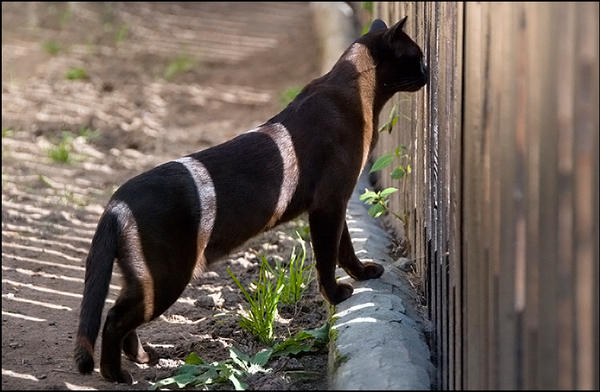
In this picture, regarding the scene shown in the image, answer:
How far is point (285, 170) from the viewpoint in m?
4.02

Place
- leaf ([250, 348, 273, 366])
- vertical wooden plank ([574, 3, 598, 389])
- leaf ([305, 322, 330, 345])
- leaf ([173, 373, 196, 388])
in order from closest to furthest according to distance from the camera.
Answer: vertical wooden plank ([574, 3, 598, 389]), leaf ([173, 373, 196, 388]), leaf ([250, 348, 273, 366]), leaf ([305, 322, 330, 345])

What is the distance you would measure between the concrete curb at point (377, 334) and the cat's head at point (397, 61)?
2.95 feet

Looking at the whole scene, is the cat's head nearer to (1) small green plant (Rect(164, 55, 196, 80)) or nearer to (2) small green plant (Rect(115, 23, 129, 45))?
(1) small green plant (Rect(164, 55, 196, 80))

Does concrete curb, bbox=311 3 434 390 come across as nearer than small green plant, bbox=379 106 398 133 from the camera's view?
Yes

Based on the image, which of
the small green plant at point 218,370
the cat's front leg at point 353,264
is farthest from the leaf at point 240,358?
the cat's front leg at point 353,264

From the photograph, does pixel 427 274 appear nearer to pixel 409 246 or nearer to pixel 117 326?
pixel 409 246

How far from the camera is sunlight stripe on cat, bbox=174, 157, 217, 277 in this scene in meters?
3.74

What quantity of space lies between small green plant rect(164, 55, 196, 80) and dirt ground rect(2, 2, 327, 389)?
0.06 feet

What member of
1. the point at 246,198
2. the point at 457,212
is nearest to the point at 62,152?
the point at 246,198

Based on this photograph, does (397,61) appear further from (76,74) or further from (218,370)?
(76,74)

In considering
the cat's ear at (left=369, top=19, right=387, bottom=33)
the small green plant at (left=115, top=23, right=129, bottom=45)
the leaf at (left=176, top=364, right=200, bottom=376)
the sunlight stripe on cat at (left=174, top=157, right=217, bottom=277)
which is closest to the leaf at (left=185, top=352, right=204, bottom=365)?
the leaf at (left=176, top=364, right=200, bottom=376)

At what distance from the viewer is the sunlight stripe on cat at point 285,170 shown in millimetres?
4012

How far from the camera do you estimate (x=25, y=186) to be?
6.60m

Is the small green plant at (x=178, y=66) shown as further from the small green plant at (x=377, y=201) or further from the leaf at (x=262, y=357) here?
the leaf at (x=262, y=357)
